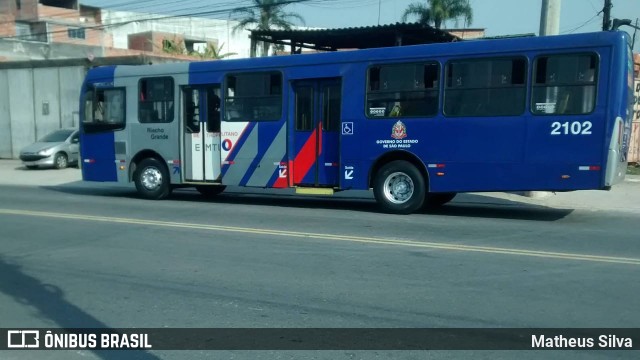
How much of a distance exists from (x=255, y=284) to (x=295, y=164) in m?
5.94

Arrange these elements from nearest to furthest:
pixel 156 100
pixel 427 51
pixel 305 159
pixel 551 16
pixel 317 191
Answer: pixel 427 51
pixel 317 191
pixel 305 159
pixel 551 16
pixel 156 100

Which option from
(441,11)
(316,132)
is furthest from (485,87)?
(441,11)

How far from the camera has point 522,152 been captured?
34.2ft

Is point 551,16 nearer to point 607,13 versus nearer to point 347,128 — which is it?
point 347,128

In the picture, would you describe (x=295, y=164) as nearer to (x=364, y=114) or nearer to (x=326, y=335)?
(x=364, y=114)

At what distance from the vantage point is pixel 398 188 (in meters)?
11.6

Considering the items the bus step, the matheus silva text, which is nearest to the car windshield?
the bus step

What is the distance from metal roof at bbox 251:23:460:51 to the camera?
17625 millimetres

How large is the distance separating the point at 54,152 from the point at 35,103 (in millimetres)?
6747

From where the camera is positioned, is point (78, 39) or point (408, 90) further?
point (78, 39)

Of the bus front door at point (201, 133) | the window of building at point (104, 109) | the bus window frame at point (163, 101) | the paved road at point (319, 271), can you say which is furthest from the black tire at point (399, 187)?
the window of building at point (104, 109)

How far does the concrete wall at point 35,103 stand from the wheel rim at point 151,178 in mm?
14198

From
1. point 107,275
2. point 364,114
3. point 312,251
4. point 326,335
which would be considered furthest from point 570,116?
point 107,275

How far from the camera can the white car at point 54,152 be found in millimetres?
22609
